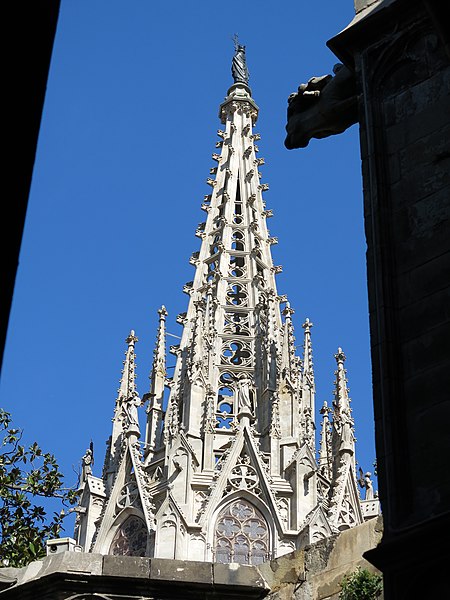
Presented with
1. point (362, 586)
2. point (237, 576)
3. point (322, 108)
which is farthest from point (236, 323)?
point (362, 586)

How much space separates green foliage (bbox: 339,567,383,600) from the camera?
30.3ft

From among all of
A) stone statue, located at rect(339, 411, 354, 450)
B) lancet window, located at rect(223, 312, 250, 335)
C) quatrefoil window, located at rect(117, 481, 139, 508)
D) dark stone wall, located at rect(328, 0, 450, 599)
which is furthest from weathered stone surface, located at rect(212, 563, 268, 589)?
lancet window, located at rect(223, 312, 250, 335)

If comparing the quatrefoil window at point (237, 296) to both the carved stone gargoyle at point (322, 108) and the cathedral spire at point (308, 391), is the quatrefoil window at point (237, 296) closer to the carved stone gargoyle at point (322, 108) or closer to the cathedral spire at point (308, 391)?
the cathedral spire at point (308, 391)

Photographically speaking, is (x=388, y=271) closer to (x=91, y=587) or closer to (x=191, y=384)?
(x=91, y=587)

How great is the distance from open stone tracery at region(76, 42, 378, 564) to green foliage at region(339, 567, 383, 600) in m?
28.0

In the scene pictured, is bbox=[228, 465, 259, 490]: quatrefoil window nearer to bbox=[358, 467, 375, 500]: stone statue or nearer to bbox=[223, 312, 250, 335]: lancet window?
bbox=[358, 467, 375, 500]: stone statue

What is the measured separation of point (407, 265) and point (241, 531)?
31.5 meters

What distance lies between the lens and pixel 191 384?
42.7m

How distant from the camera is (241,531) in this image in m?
38.9

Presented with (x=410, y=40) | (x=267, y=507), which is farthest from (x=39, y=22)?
(x=267, y=507)

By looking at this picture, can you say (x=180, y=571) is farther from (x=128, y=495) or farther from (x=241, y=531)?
(x=128, y=495)

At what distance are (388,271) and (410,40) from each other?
7.00ft

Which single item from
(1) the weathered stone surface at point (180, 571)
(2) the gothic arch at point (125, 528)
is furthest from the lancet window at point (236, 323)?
(1) the weathered stone surface at point (180, 571)

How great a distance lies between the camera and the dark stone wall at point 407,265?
7.09 m
